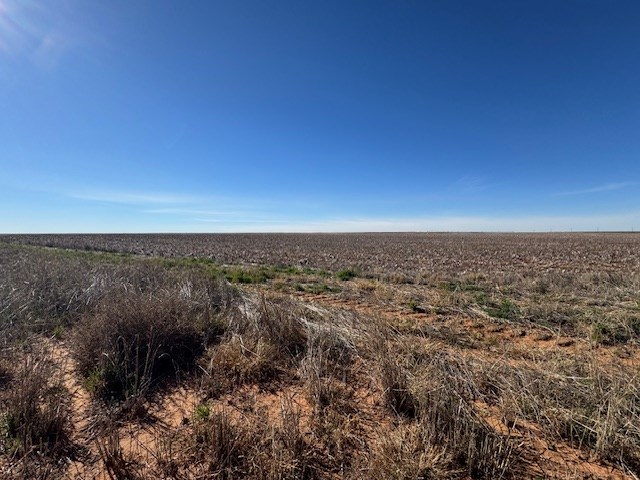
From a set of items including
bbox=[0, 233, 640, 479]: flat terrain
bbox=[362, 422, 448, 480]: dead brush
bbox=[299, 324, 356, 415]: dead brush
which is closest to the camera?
bbox=[362, 422, 448, 480]: dead brush

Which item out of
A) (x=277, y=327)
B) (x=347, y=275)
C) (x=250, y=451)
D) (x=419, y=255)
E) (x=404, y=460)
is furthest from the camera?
(x=419, y=255)

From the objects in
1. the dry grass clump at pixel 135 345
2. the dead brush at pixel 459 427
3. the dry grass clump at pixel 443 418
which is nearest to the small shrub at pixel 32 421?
the dry grass clump at pixel 135 345

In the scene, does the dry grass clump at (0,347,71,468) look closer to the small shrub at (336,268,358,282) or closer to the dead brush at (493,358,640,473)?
the dead brush at (493,358,640,473)

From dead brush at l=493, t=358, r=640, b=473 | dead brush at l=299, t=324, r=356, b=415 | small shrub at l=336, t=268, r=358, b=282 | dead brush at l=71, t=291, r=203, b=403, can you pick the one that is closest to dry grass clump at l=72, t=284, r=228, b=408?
dead brush at l=71, t=291, r=203, b=403

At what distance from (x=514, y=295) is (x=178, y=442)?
32.5ft

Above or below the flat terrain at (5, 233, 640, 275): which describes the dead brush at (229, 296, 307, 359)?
above

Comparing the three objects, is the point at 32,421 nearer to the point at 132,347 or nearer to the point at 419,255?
the point at 132,347

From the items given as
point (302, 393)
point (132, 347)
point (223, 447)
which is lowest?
point (302, 393)

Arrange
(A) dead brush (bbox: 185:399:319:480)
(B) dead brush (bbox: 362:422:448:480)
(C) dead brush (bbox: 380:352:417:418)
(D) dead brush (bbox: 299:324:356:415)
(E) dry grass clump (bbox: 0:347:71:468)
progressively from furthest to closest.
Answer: (D) dead brush (bbox: 299:324:356:415)
(C) dead brush (bbox: 380:352:417:418)
(E) dry grass clump (bbox: 0:347:71:468)
(A) dead brush (bbox: 185:399:319:480)
(B) dead brush (bbox: 362:422:448:480)

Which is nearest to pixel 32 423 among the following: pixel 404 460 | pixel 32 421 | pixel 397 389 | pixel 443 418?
pixel 32 421

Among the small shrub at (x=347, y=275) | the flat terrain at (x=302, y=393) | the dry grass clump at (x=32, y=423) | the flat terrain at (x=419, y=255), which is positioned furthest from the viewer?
the flat terrain at (x=419, y=255)

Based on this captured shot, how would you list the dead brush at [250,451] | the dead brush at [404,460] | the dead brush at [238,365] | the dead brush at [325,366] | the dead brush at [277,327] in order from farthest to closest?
1. the dead brush at [277,327]
2. the dead brush at [238,365]
3. the dead brush at [325,366]
4. the dead brush at [250,451]
5. the dead brush at [404,460]

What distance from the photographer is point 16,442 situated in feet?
9.78

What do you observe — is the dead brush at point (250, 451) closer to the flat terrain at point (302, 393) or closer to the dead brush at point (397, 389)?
the flat terrain at point (302, 393)
